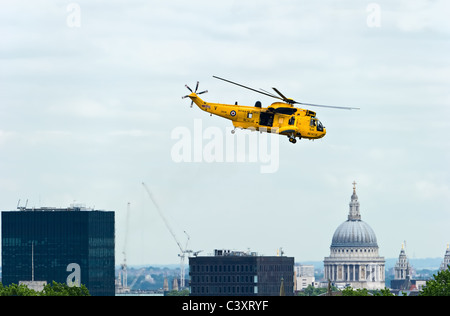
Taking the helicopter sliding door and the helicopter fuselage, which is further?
the helicopter sliding door

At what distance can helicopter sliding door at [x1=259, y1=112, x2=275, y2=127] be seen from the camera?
174 metres

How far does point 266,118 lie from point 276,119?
1.42 m

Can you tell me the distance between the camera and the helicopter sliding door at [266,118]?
17412 cm

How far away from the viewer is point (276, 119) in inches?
6845

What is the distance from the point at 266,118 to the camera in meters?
175

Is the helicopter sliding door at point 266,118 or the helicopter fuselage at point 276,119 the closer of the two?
the helicopter fuselage at point 276,119

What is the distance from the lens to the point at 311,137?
174 m

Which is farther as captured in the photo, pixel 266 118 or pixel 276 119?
pixel 266 118

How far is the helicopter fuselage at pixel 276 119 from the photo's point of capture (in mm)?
173500

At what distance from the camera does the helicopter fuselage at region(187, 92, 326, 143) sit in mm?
173500
